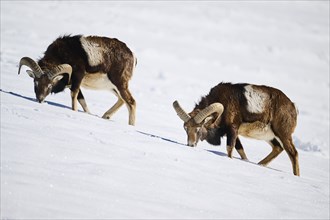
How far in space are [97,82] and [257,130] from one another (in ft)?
11.9

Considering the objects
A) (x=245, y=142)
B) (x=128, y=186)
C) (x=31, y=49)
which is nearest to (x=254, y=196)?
(x=128, y=186)

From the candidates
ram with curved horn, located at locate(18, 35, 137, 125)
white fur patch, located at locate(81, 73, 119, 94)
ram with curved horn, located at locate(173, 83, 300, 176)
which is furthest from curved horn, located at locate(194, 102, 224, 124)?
white fur patch, located at locate(81, 73, 119, 94)

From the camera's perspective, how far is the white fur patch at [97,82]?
44.5ft

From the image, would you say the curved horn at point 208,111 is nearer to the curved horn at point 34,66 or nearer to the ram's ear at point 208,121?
the ram's ear at point 208,121

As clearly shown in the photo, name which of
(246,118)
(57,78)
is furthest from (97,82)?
(246,118)

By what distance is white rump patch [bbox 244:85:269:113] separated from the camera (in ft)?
42.1

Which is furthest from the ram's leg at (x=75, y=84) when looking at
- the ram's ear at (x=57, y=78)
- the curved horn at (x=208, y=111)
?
the curved horn at (x=208, y=111)

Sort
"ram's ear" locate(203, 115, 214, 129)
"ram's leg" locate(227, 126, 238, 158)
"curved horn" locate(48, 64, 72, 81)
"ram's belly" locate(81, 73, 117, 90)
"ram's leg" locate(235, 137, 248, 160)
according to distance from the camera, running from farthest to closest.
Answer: "ram's belly" locate(81, 73, 117, 90) < "ram's leg" locate(235, 137, 248, 160) < "curved horn" locate(48, 64, 72, 81) < "ram's ear" locate(203, 115, 214, 129) < "ram's leg" locate(227, 126, 238, 158)

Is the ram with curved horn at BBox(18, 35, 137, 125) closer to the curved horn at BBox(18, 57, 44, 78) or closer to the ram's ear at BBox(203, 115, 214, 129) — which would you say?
the curved horn at BBox(18, 57, 44, 78)

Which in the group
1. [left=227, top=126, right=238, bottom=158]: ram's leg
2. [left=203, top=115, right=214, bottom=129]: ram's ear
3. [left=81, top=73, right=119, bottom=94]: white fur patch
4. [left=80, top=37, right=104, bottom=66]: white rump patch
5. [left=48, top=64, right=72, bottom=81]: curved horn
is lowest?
[left=227, top=126, right=238, bottom=158]: ram's leg

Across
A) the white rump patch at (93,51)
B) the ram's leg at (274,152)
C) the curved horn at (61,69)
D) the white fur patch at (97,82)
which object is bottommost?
the ram's leg at (274,152)

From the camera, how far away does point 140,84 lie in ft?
101

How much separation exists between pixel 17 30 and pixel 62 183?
31858 mm

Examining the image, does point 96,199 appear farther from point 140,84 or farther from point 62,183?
point 140,84
